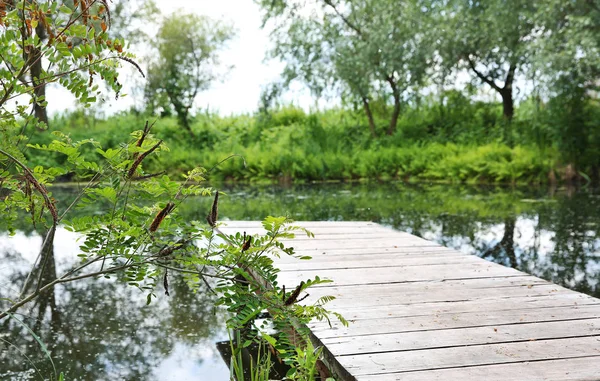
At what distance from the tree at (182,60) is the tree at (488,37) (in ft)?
18.3

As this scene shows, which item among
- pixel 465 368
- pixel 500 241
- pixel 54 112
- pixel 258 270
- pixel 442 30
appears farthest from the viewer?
pixel 54 112

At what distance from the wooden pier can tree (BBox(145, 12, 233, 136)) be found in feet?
40.0

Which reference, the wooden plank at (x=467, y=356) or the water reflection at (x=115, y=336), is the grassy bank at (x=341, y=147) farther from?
the wooden plank at (x=467, y=356)

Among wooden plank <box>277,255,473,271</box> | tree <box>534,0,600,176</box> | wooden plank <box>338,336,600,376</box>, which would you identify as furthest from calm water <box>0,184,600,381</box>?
tree <box>534,0,600,176</box>

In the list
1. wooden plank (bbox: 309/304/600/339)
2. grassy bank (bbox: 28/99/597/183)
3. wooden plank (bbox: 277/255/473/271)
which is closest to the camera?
wooden plank (bbox: 309/304/600/339)

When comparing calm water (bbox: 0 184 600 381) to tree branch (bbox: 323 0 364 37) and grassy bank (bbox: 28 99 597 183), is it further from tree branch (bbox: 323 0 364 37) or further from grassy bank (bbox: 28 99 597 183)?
tree branch (bbox: 323 0 364 37)

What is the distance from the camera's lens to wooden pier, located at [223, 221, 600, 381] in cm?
180

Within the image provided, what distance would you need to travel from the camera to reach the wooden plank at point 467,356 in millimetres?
1796

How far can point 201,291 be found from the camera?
395 centimetres

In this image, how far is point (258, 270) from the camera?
163 cm

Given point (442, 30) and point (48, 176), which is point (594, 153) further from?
point (48, 176)

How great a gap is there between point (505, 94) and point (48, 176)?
12276 mm

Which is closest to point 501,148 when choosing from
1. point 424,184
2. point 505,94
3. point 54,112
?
point 424,184

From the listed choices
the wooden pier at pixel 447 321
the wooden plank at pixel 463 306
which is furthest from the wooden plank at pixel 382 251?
the wooden plank at pixel 463 306
